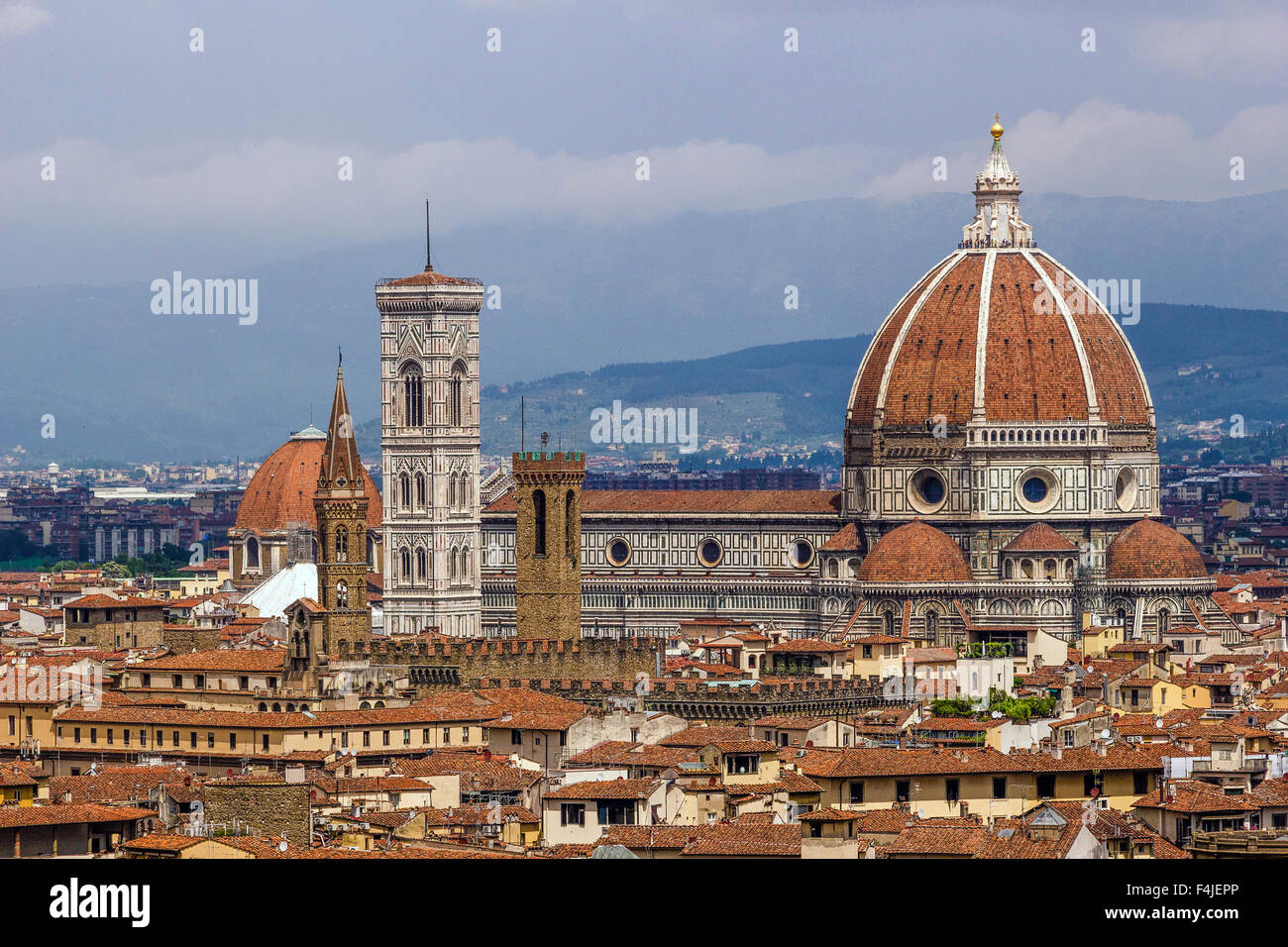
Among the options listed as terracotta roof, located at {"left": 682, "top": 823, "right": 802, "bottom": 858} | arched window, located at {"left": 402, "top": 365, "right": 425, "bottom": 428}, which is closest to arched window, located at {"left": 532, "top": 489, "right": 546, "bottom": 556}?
arched window, located at {"left": 402, "top": 365, "right": 425, "bottom": 428}

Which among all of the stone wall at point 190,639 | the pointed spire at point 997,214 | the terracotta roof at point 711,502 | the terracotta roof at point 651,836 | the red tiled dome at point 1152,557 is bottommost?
the terracotta roof at point 651,836

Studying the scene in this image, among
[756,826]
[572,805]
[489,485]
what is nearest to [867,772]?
[572,805]

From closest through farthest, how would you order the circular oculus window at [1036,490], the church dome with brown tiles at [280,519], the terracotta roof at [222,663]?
the terracotta roof at [222,663]
the circular oculus window at [1036,490]
the church dome with brown tiles at [280,519]

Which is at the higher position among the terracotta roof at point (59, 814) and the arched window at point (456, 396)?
the arched window at point (456, 396)

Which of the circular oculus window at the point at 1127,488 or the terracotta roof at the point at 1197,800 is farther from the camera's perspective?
the circular oculus window at the point at 1127,488

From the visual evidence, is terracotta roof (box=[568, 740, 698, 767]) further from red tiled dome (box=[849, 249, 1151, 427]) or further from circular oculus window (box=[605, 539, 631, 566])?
circular oculus window (box=[605, 539, 631, 566])

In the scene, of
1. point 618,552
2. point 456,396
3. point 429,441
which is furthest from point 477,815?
point 456,396

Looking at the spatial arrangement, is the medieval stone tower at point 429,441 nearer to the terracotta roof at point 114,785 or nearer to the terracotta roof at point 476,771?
the terracotta roof at point 476,771

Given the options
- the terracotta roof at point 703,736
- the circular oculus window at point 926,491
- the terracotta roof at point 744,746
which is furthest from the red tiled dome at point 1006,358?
the terracotta roof at point 744,746
